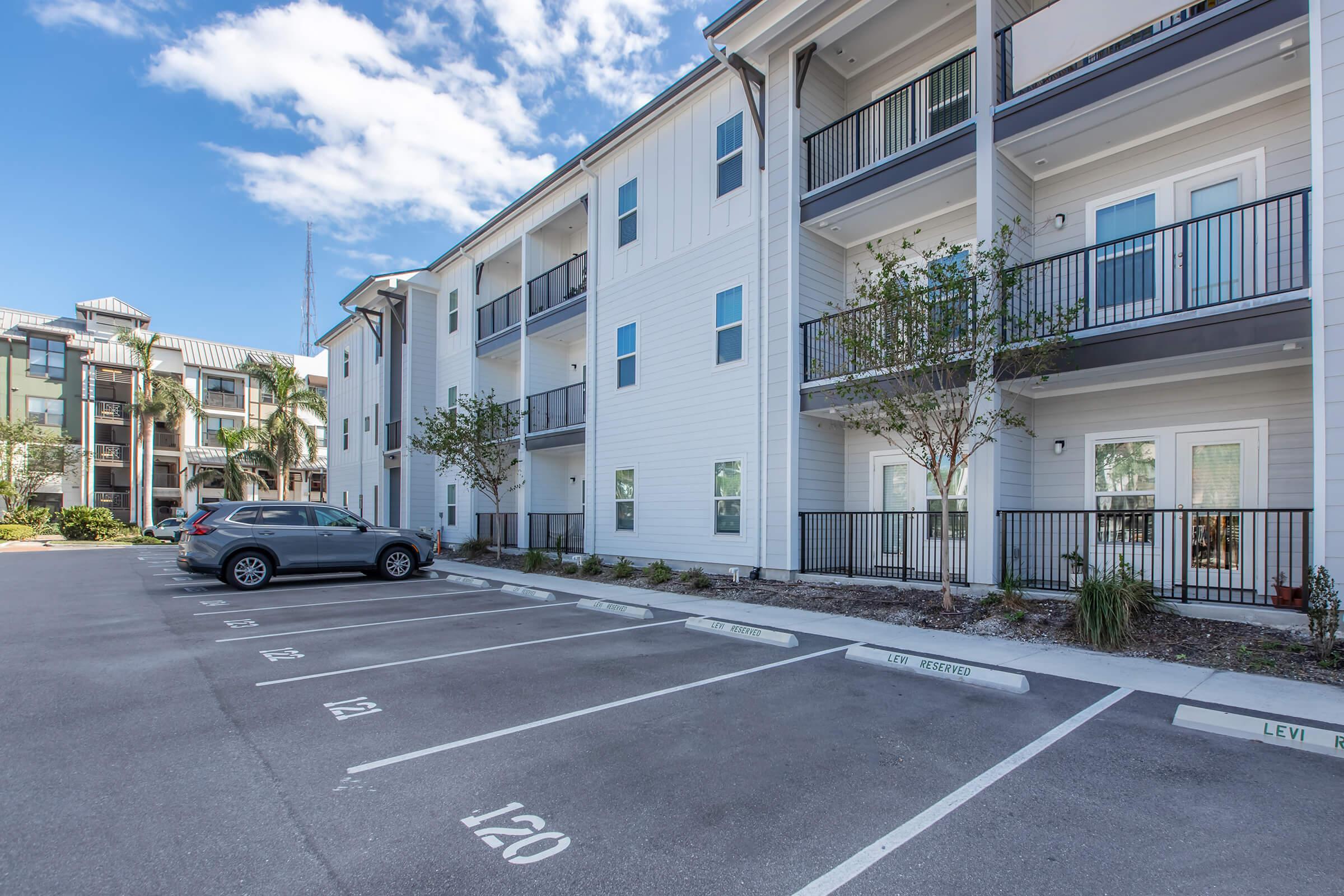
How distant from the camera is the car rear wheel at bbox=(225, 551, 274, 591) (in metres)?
12.9

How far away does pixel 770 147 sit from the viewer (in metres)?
13.0

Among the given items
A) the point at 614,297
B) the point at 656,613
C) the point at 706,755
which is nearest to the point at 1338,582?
the point at 706,755

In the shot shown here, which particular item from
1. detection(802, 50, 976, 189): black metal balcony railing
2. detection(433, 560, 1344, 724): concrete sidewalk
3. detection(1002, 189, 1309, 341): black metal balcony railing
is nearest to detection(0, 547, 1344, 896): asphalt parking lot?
detection(433, 560, 1344, 724): concrete sidewalk

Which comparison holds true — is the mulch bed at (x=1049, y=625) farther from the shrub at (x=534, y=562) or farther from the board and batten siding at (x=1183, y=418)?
the shrub at (x=534, y=562)

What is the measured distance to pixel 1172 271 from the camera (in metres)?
8.84

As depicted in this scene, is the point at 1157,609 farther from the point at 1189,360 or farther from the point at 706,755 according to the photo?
the point at 706,755

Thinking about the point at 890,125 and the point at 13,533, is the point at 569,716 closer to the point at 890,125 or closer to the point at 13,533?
the point at 890,125

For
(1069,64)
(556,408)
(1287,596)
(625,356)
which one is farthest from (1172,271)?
(556,408)

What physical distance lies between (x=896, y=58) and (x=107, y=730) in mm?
14587

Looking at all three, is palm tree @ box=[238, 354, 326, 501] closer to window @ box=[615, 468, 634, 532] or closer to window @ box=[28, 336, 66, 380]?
window @ box=[28, 336, 66, 380]

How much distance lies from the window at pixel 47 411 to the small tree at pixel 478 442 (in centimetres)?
3438

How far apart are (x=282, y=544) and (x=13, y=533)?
26713mm

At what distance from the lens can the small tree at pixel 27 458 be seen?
33594 mm

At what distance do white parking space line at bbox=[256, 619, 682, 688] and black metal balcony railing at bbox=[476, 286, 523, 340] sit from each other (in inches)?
515
